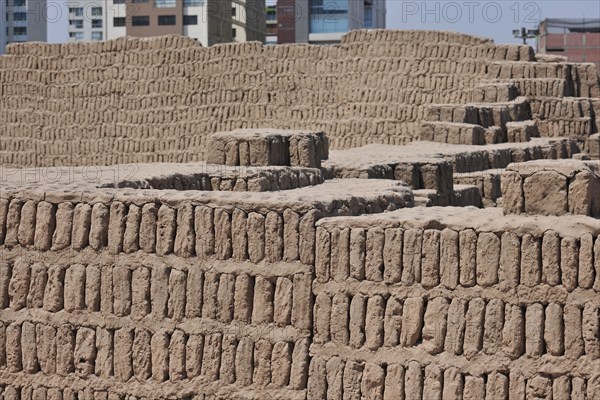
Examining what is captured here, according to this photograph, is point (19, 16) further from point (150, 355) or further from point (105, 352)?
point (150, 355)

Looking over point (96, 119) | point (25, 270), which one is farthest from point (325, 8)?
point (25, 270)

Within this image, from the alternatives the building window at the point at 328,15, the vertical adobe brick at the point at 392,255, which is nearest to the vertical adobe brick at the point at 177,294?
the vertical adobe brick at the point at 392,255

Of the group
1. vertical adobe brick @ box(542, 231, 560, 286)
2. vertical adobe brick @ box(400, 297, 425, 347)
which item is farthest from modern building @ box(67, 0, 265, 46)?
vertical adobe brick @ box(542, 231, 560, 286)

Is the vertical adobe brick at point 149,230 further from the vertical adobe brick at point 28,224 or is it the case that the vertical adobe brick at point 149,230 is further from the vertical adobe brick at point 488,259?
the vertical adobe brick at point 488,259

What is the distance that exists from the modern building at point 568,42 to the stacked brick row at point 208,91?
24.6 metres

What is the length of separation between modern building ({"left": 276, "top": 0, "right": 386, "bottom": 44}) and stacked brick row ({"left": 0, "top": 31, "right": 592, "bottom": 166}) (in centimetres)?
2800

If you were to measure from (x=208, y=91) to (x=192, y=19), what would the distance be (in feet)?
109

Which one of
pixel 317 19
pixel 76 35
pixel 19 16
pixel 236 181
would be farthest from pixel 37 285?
pixel 19 16

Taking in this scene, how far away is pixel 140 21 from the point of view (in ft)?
206

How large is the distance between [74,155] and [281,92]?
509cm

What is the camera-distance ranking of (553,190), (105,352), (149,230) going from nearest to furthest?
(553,190), (149,230), (105,352)

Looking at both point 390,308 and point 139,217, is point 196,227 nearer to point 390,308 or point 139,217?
point 139,217

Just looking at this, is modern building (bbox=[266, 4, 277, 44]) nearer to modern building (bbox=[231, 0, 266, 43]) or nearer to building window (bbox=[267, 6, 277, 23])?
building window (bbox=[267, 6, 277, 23])

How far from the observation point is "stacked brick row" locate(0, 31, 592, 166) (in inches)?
1033
